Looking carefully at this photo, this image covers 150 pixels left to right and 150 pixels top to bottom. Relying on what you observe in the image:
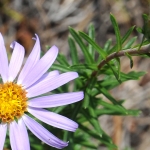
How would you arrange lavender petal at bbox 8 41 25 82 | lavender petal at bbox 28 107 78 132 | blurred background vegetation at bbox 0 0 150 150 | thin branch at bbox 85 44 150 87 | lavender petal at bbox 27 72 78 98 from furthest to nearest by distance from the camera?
blurred background vegetation at bbox 0 0 150 150 < lavender petal at bbox 8 41 25 82 < lavender petal at bbox 27 72 78 98 < lavender petal at bbox 28 107 78 132 < thin branch at bbox 85 44 150 87

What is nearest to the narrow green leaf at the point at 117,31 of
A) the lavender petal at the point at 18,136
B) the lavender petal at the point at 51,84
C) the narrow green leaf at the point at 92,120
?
the lavender petal at the point at 51,84

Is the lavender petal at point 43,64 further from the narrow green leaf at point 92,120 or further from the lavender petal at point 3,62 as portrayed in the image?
the narrow green leaf at point 92,120

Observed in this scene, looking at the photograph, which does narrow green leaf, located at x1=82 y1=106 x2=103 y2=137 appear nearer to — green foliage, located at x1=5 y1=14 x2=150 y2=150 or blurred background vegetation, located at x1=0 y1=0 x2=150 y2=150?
green foliage, located at x1=5 y1=14 x2=150 y2=150

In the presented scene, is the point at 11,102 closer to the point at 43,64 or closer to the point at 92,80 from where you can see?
the point at 43,64

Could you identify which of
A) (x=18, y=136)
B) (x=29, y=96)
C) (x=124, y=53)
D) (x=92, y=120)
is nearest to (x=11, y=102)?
(x=29, y=96)

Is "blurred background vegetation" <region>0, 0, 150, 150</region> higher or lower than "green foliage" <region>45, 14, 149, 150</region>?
higher

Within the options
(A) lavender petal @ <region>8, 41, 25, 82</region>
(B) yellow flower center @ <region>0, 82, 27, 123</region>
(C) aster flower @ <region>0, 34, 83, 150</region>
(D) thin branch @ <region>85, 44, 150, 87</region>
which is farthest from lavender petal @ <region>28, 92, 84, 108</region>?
(D) thin branch @ <region>85, 44, 150, 87</region>

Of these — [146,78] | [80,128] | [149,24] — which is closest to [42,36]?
[146,78]
